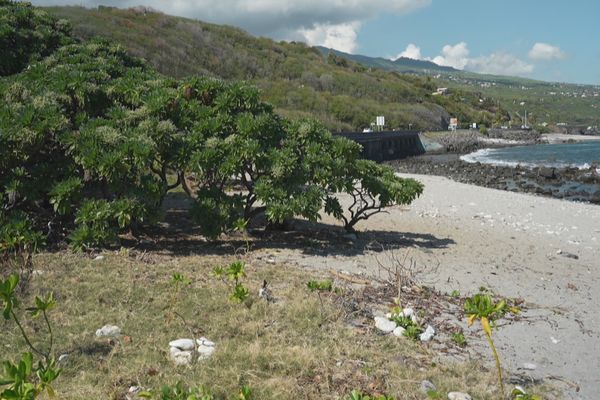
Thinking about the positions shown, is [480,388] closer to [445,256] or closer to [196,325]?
[196,325]

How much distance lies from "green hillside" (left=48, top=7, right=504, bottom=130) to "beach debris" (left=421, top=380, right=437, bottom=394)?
44.0m

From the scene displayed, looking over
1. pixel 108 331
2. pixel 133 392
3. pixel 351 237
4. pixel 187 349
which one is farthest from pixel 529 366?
pixel 351 237

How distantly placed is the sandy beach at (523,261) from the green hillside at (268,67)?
3266 cm

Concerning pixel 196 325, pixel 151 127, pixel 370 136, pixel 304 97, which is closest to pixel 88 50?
pixel 151 127

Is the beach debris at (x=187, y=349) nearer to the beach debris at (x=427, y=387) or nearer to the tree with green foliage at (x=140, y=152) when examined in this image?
the beach debris at (x=427, y=387)

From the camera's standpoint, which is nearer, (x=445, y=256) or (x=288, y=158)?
(x=288, y=158)

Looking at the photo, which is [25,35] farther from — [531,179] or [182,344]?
[531,179]

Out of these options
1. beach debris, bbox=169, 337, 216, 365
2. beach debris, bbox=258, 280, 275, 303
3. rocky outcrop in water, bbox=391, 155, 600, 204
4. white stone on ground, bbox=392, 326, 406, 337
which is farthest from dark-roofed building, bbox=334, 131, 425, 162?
beach debris, bbox=169, 337, 216, 365

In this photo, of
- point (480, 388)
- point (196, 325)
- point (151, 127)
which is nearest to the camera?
point (480, 388)

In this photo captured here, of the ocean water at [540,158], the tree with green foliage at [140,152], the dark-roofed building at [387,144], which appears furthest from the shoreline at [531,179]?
the tree with green foliage at [140,152]

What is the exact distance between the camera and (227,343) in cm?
506

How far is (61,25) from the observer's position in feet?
42.9

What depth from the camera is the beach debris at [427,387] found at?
4.37 meters

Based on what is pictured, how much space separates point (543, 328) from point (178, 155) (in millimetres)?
5892
